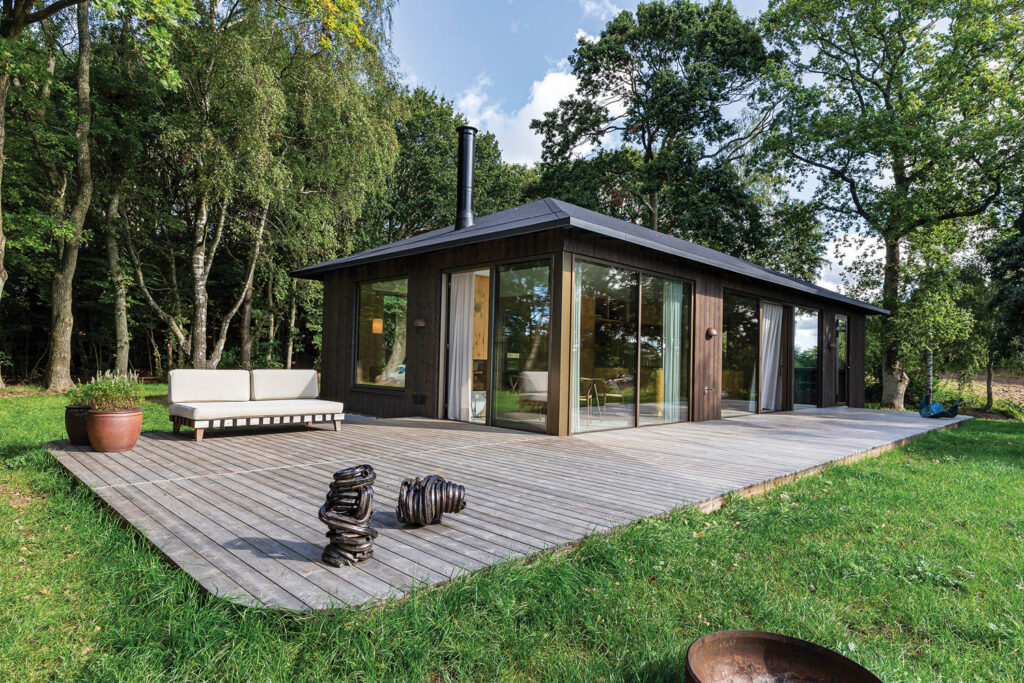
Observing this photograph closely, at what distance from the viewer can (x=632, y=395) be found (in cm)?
731

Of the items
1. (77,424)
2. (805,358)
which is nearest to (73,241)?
(77,424)

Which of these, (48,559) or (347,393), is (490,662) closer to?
(48,559)

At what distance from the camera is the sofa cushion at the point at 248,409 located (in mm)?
5546

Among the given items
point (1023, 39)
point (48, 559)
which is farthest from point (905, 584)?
point (1023, 39)

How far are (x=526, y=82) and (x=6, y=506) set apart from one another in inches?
650

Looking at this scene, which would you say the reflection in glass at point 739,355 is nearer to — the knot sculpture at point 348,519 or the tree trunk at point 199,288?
the knot sculpture at point 348,519

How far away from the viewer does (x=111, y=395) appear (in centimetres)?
483

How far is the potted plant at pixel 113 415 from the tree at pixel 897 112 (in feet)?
52.9

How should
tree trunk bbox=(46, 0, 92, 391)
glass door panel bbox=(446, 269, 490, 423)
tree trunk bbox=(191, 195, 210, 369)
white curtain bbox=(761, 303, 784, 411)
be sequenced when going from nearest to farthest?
glass door panel bbox=(446, 269, 490, 423), white curtain bbox=(761, 303, 784, 411), tree trunk bbox=(46, 0, 92, 391), tree trunk bbox=(191, 195, 210, 369)

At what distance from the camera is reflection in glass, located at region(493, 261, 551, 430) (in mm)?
6621

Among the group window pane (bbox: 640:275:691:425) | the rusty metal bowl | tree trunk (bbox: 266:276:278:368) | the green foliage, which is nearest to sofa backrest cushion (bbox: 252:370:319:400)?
window pane (bbox: 640:275:691:425)

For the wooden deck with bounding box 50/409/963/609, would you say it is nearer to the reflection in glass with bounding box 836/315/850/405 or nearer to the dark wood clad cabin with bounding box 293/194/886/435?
the dark wood clad cabin with bounding box 293/194/886/435

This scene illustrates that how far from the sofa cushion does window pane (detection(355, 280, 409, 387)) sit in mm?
2051

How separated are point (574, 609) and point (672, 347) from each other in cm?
623
